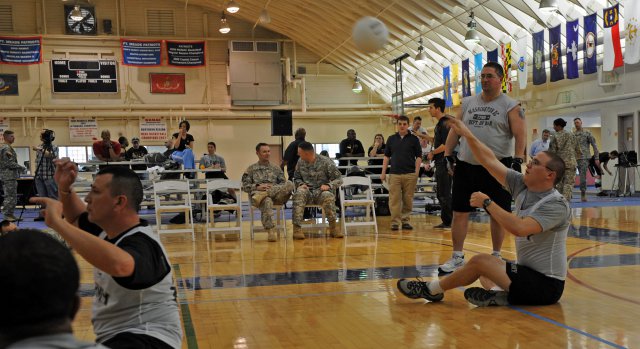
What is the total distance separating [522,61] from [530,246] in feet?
47.7

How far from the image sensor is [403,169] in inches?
365

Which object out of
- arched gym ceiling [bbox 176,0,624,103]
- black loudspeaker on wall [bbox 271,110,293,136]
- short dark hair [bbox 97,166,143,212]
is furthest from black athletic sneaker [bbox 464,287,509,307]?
black loudspeaker on wall [bbox 271,110,293,136]

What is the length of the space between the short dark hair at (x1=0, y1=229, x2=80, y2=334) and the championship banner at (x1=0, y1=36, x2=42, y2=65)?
23695 mm

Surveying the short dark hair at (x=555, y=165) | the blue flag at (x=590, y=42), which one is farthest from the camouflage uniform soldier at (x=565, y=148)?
the short dark hair at (x=555, y=165)

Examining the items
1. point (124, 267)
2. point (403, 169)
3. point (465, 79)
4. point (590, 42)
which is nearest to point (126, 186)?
point (124, 267)

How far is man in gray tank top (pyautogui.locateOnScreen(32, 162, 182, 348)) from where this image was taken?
1974 millimetres

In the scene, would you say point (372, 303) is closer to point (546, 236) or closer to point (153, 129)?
point (546, 236)

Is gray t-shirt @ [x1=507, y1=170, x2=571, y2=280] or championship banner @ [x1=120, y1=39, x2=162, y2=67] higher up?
championship banner @ [x1=120, y1=39, x2=162, y2=67]

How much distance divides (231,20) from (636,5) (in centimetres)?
1607

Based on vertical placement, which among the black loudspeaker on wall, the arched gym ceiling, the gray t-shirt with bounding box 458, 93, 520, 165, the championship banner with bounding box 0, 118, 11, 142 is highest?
the arched gym ceiling

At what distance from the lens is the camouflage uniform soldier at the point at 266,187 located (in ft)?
28.8

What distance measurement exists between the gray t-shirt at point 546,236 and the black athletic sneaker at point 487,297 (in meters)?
0.27

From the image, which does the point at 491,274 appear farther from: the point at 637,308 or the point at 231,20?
the point at 231,20

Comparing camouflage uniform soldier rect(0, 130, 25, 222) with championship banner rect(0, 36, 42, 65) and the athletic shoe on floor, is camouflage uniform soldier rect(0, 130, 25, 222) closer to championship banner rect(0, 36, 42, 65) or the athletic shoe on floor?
the athletic shoe on floor
